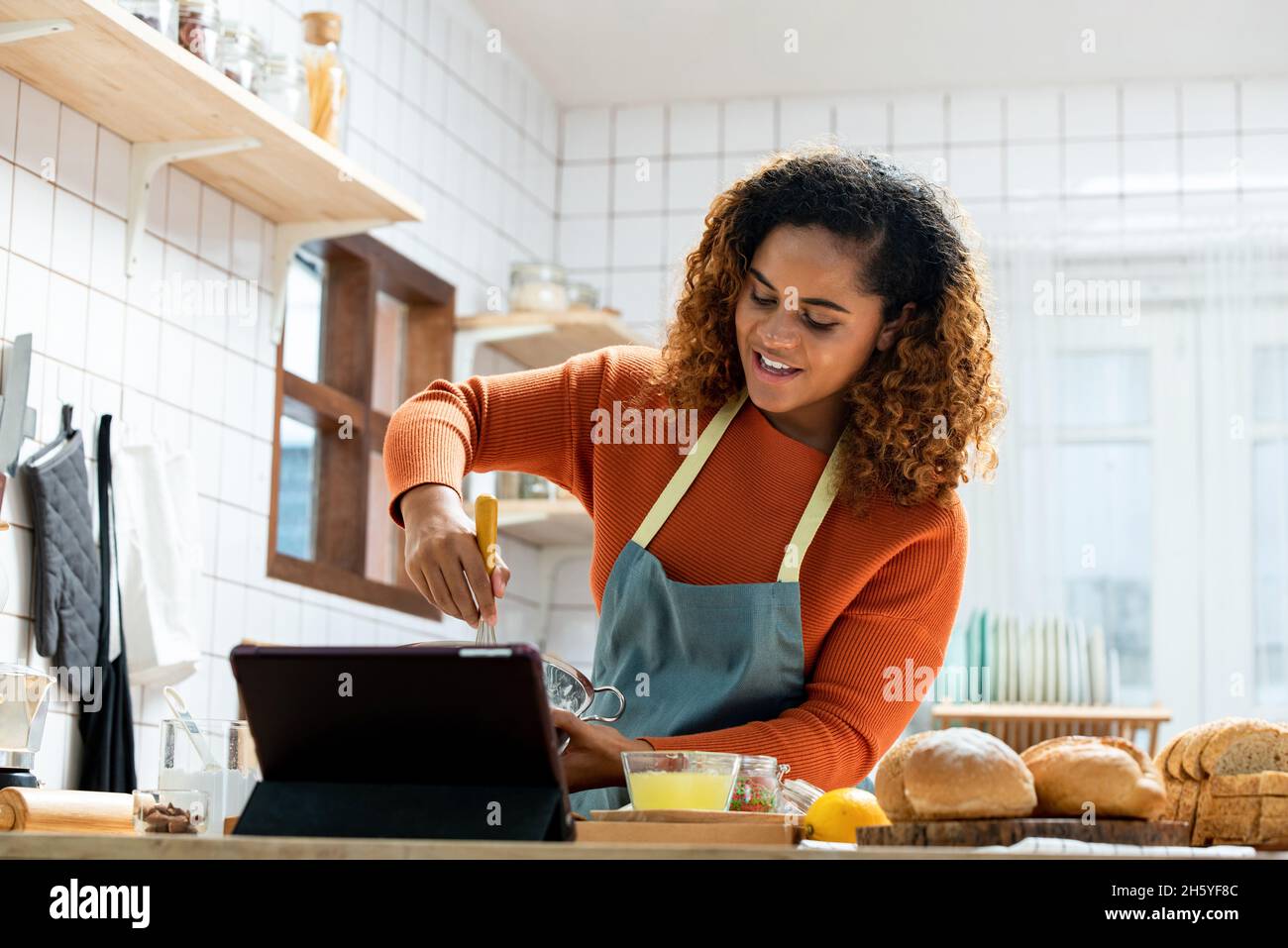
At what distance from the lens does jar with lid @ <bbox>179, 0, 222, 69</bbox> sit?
279 centimetres

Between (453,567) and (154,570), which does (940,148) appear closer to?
(154,570)

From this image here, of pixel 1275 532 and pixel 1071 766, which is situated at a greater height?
pixel 1275 532

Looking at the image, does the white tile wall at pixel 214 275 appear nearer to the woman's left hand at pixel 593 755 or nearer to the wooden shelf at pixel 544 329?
the wooden shelf at pixel 544 329

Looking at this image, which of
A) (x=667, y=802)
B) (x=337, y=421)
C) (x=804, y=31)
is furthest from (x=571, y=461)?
(x=804, y=31)

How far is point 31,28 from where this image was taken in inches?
98.4

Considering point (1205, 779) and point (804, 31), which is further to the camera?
point (804, 31)

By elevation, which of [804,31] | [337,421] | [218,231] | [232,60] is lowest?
[337,421]

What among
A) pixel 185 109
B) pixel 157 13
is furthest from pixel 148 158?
pixel 157 13

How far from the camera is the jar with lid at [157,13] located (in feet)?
8.70

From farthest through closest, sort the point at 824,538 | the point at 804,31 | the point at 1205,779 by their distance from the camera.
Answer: the point at 804,31 < the point at 824,538 < the point at 1205,779

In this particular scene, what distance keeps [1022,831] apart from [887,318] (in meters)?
1.01

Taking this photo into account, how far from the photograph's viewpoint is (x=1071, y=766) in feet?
3.71

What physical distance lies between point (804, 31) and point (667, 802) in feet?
12.0
